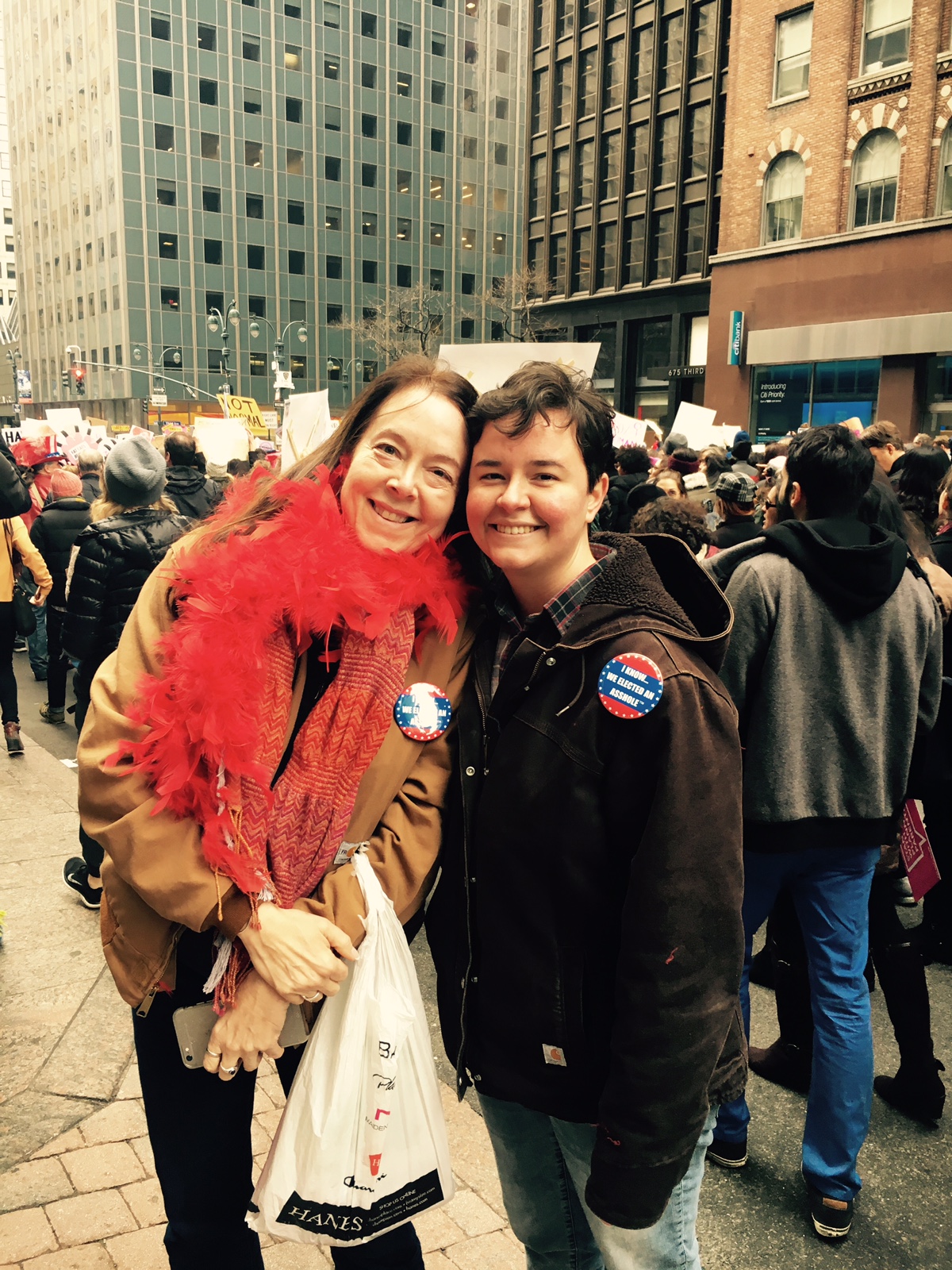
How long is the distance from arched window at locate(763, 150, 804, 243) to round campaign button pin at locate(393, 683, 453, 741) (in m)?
27.7

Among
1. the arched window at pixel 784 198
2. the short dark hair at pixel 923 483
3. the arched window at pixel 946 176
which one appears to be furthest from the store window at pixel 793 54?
the short dark hair at pixel 923 483

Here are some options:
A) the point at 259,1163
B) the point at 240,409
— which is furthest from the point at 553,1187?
the point at 240,409

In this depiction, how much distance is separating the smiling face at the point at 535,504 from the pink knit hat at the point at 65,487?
7.54 m

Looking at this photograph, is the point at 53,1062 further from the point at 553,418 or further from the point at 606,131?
the point at 606,131

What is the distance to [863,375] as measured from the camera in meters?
25.2

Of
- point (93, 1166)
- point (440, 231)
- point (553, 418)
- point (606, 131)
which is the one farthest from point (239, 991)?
point (440, 231)

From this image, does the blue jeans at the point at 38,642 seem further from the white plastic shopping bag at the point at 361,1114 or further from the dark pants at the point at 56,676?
the white plastic shopping bag at the point at 361,1114

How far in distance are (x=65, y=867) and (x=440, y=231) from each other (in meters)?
63.8

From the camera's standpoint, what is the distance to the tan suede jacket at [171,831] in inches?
67.1

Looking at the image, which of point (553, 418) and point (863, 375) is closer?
point (553, 418)

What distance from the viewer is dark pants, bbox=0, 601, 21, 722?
6738mm

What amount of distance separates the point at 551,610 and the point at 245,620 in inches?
22.9

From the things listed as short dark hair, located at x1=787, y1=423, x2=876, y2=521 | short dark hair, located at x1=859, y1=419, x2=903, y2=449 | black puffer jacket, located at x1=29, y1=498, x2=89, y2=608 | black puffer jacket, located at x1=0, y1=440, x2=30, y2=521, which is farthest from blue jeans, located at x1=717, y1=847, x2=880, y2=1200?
black puffer jacket, located at x1=29, y1=498, x2=89, y2=608

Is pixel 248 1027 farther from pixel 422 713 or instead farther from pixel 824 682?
pixel 824 682
